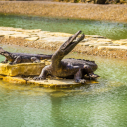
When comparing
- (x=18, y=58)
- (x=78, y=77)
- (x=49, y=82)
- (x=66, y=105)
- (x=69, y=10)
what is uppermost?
(x=69, y=10)

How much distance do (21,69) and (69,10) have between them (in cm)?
2034

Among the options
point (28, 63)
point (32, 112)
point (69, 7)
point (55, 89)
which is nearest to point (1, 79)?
point (28, 63)

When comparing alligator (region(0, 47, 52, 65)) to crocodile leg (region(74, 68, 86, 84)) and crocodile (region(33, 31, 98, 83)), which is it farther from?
crocodile leg (region(74, 68, 86, 84))

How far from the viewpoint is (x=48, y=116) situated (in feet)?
18.7

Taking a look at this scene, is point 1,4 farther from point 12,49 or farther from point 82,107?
point 82,107

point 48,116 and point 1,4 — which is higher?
point 1,4

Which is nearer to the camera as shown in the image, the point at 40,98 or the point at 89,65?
the point at 40,98

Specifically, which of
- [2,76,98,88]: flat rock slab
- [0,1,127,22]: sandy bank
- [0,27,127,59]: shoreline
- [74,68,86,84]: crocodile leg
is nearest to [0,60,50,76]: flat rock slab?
[2,76,98,88]: flat rock slab

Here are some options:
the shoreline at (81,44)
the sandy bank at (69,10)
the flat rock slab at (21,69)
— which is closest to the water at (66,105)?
the flat rock slab at (21,69)

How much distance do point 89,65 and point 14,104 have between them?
276 centimetres

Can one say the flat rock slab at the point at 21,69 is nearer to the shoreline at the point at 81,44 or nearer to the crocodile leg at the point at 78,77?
the crocodile leg at the point at 78,77

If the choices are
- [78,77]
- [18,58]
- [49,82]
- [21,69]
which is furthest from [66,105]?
[18,58]

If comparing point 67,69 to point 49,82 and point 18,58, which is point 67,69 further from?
point 18,58

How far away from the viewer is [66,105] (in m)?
6.24
